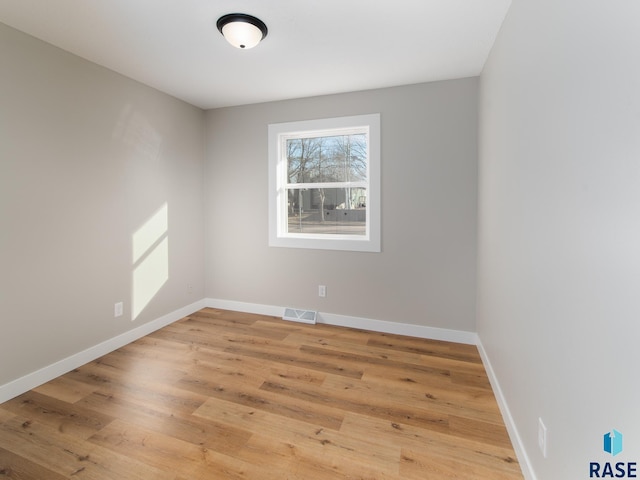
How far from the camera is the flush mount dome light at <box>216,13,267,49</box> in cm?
196

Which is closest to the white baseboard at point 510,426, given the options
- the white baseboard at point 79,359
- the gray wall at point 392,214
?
the gray wall at point 392,214

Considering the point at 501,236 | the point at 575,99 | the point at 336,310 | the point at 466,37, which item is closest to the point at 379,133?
the point at 466,37

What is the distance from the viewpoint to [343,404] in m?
2.08

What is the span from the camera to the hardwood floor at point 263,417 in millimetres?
1573

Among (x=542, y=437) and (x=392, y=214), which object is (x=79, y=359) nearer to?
(x=392, y=214)

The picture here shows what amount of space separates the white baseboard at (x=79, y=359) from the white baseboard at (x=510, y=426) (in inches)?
124

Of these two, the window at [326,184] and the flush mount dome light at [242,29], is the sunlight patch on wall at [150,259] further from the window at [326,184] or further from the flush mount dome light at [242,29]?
the flush mount dome light at [242,29]

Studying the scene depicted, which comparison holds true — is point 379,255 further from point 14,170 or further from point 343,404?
point 14,170

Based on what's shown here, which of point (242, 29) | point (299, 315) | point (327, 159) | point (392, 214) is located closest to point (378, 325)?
point (299, 315)

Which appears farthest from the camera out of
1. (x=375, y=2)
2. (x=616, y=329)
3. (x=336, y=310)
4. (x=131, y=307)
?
(x=336, y=310)

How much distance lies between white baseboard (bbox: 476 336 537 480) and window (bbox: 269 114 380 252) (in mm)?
1455

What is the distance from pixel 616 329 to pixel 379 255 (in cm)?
241

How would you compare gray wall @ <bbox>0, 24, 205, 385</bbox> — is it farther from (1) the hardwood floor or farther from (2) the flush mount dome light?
(2) the flush mount dome light

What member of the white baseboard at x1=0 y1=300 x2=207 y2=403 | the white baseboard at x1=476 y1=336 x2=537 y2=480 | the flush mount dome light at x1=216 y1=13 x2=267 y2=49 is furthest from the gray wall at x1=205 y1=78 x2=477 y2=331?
the flush mount dome light at x1=216 y1=13 x2=267 y2=49
